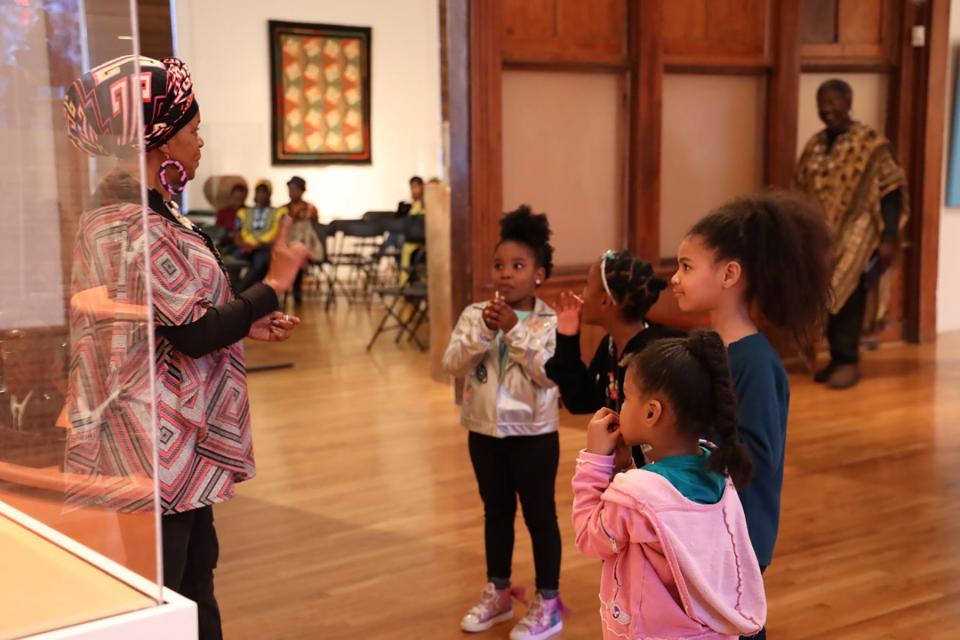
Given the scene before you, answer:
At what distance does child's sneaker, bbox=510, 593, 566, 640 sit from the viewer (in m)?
3.07

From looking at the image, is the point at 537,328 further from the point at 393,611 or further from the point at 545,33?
the point at 545,33

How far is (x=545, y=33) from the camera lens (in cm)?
612

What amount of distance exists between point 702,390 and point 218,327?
2.72 ft

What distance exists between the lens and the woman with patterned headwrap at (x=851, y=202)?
6.89m

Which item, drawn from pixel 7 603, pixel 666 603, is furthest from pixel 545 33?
pixel 7 603

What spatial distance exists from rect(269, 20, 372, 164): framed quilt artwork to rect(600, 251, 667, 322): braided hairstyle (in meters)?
11.3

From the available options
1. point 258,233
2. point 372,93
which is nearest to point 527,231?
point 258,233

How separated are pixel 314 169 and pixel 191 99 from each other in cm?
1192

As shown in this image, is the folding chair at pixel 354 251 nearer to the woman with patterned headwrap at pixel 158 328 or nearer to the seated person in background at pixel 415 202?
the seated person in background at pixel 415 202

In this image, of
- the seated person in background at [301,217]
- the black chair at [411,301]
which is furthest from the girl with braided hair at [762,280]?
the seated person in background at [301,217]

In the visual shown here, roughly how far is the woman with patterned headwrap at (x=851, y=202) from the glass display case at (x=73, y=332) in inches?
235

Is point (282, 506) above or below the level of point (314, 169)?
below

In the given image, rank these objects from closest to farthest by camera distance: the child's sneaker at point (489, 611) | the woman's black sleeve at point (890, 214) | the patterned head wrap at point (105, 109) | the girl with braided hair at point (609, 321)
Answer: the patterned head wrap at point (105, 109)
the girl with braided hair at point (609, 321)
the child's sneaker at point (489, 611)
the woman's black sleeve at point (890, 214)

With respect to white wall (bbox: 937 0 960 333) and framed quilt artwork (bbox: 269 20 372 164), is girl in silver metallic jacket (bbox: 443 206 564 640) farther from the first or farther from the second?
framed quilt artwork (bbox: 269 20 372 164)
